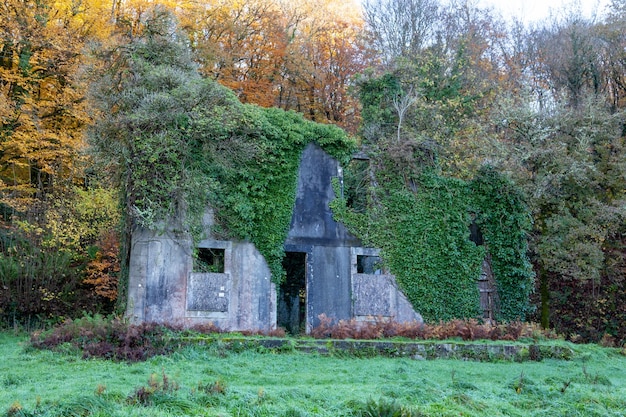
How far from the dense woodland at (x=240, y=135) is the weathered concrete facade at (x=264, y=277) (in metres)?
1.02


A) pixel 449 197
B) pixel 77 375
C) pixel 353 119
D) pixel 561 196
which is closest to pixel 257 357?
pixel 77 375

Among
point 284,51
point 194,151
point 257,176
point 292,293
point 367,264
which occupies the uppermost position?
point 284,51

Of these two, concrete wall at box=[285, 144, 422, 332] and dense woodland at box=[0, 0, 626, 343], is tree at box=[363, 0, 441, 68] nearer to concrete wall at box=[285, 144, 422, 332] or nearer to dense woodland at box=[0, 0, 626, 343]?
dense woodland at box=[0, 0, 626, 343]

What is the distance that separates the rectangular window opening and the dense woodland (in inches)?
39.0

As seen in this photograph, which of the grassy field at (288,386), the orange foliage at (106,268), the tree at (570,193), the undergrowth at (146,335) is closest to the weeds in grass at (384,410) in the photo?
the grassy field at (288,386)

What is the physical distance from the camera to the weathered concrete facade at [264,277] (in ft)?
61.4

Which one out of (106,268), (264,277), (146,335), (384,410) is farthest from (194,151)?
(384,410)

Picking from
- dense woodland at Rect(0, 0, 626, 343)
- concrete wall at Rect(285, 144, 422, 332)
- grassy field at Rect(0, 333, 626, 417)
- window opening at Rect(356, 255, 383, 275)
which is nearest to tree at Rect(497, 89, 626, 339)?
dense woodland at Rect(0, 0, 626, 343)

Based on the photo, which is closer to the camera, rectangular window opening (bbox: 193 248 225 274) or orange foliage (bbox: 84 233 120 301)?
rectangular window opening (bbox: 193 248 225 274)

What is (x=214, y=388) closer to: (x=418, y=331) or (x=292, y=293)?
(x=418, y=331)

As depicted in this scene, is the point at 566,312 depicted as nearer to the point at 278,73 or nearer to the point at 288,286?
the point at 288,286

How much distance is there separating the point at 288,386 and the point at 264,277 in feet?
29.9

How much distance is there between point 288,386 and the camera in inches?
428

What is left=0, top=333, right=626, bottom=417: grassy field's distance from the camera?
8750 mm
